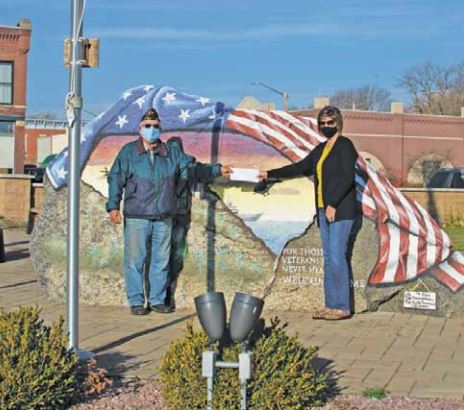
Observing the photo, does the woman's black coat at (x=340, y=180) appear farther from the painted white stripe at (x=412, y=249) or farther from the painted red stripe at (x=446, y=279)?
the painted red stripe at (x=446, y=279)

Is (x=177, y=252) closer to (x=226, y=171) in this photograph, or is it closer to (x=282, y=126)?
(x=226, y=171)

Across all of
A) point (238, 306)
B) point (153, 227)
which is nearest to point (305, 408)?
point (238, 306)

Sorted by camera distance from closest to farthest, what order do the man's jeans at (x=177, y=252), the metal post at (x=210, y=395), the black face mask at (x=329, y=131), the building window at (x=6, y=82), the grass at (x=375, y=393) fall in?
1. the metal post at (x=210, y=395)
2. the grass at (x=375, y=393)
3. the black face mask at (x=329, y=131)
4. the man's jeans at (x=177, y=252)
5. the building window at (x=6, y=82)

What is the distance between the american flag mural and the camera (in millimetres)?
9430

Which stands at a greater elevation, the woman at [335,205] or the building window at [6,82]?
the building window at [6,82]

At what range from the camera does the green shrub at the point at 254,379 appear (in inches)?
223

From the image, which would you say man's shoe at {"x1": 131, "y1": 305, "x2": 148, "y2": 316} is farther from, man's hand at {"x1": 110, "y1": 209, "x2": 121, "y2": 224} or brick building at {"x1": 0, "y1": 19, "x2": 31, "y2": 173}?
brick building at {"x1": 0, "y1": 19, "x2": 31, "y2": 173}

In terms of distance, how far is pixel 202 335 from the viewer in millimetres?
5984

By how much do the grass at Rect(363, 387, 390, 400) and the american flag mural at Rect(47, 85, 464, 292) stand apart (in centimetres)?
311

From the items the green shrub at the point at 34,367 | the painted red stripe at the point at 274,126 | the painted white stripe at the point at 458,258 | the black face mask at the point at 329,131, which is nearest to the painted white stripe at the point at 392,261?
the painted white stripe at the point at 458,258

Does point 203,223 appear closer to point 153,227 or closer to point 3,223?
point 153,227

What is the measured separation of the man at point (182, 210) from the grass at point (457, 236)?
847 cm

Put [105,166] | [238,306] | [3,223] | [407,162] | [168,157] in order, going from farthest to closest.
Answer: [407,162], [3,223], [105,166], [168,157], [238,306]

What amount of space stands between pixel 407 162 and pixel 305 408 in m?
59.9
